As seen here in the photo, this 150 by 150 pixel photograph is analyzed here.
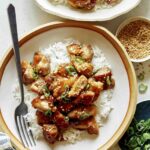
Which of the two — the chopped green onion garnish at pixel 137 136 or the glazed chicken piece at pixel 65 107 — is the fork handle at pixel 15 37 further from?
the chopped green onion garnish at pixel 137 136

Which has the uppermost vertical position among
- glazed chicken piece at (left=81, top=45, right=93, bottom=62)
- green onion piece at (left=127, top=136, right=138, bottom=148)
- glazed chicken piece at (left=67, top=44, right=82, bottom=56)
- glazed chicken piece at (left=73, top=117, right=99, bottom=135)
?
glazed chicken piece at (left=67, top=44, right=82, bottom=56)

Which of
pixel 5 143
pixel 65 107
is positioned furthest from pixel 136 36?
pixel 5 143

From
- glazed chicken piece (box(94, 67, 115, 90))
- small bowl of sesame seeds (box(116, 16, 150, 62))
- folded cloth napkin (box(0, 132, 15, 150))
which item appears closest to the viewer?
folded cloth napkin (box(0, 132, 15, 150))

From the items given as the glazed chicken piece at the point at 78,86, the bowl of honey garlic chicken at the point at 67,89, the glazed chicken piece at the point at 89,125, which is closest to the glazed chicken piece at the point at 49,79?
the bowl of honey garlic chicken at the point at 67,89

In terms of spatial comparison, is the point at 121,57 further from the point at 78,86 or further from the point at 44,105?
the point at 44,105

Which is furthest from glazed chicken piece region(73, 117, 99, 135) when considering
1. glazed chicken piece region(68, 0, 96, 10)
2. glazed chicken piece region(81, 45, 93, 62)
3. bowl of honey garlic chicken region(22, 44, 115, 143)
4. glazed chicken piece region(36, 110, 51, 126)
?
glazed chicken piece region(68, 0, 96, 10)

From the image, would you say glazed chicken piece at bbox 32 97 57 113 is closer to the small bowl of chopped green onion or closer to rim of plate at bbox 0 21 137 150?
rim of plate at bbox 0 21 137 150
